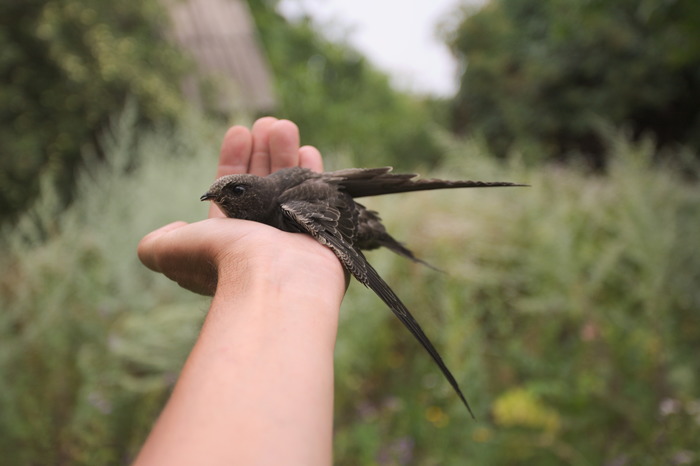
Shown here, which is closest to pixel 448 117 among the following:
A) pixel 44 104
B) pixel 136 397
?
pixel 44 104

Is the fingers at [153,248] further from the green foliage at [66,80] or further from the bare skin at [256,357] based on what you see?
the green foliage at [66,80]

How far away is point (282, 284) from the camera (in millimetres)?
1384

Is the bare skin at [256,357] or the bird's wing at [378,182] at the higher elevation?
the bird's wing at [378,182]

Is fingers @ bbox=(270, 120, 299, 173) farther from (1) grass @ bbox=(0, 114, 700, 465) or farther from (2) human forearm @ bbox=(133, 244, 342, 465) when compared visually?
(2) human forearm @ bbox=(133, 244, 342, 465)

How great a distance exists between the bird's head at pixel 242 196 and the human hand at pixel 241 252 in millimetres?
174

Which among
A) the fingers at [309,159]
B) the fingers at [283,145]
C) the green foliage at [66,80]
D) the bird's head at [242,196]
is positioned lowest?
the bird's head at [242,196]

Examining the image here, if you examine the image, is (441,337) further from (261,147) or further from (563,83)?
(563,83)

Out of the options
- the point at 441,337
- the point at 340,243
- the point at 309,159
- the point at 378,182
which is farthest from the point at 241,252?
the point at 441,337

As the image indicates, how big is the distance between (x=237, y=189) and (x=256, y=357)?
1.03 meters

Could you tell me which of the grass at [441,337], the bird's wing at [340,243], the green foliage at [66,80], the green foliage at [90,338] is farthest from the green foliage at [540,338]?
the green foliage at [66,80]

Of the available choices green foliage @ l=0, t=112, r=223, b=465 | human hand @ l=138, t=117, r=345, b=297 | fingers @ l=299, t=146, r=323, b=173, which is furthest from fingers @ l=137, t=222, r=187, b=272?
fingers @ l=299, t=146, r=323, b=173

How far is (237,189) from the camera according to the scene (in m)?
2.05

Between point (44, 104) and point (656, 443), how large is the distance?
6904mm

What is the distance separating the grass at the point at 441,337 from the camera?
292 cm
